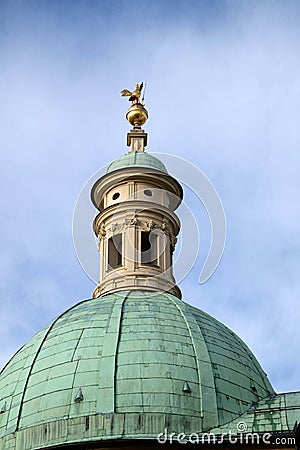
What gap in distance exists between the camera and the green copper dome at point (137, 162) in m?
55.7

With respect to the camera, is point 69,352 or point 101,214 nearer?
point 69,352

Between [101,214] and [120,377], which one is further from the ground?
[101,214]

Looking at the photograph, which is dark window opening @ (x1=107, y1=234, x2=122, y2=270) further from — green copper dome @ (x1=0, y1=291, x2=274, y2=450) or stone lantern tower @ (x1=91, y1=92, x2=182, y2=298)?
green copper dome @ (x1=0, y1=291, x2=274, y2=450)

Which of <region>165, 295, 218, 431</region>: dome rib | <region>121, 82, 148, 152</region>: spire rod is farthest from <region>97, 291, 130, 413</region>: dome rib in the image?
<region>121, 82, 148, 152</region>: spire rod

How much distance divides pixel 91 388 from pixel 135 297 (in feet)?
22.5

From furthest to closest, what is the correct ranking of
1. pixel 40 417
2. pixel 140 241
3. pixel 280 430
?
pixel 140 241 < pixel 40 417 < pixel 280 430

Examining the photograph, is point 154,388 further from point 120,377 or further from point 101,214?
point 101,214

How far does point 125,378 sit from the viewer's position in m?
43.3

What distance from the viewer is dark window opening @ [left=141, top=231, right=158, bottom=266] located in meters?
53.4

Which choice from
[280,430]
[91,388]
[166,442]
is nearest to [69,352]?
[91,388]

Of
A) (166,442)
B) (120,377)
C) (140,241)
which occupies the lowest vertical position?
(166,442)

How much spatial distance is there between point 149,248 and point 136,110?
8.88 metres

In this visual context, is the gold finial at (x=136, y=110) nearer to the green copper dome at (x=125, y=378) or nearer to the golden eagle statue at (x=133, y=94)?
the golden eagle statue at (x=133, y=94)

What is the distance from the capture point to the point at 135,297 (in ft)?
160
